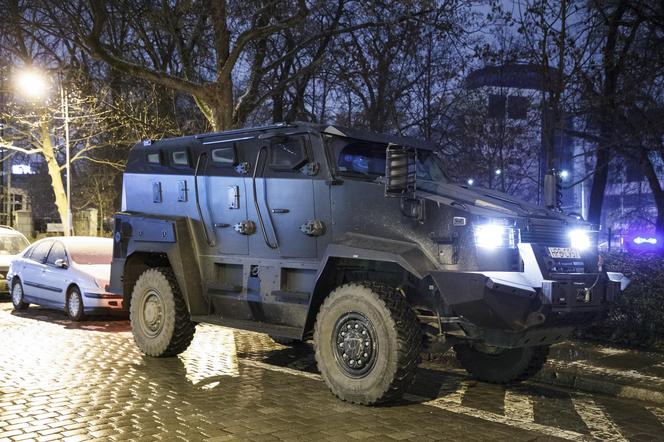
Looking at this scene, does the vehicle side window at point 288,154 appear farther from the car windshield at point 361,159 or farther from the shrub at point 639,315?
the shrub at point 639,315

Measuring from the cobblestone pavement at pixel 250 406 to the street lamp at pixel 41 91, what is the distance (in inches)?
677

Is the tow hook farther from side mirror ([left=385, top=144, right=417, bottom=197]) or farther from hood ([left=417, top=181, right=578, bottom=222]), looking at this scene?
side mirror ([left=385, top=144, right=417, bottom=197])

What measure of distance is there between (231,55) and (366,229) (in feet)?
31.3

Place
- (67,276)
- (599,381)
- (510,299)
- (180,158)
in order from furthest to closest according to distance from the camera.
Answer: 1. (67,276)
2. (180,158)
3. (599,381)
4. (510,299)

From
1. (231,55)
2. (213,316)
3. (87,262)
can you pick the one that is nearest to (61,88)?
(231,55)

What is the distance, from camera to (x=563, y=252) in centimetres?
654

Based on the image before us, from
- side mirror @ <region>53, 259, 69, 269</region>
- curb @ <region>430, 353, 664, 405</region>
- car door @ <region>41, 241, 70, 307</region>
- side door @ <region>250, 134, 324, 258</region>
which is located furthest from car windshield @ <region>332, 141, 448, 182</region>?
side mirror @ <region>53, 259, 69, 269</region>

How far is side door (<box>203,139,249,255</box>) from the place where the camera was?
26.2 feet

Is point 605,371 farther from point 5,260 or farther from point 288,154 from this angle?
point 5,260

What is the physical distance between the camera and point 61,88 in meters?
25.9

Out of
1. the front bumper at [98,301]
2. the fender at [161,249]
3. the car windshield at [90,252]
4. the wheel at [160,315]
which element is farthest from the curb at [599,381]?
the car windshield at [90,252]

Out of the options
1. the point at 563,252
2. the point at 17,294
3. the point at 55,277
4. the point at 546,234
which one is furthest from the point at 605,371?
the point at 17,294

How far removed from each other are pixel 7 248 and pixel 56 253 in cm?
433

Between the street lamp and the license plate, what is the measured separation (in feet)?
71.5
